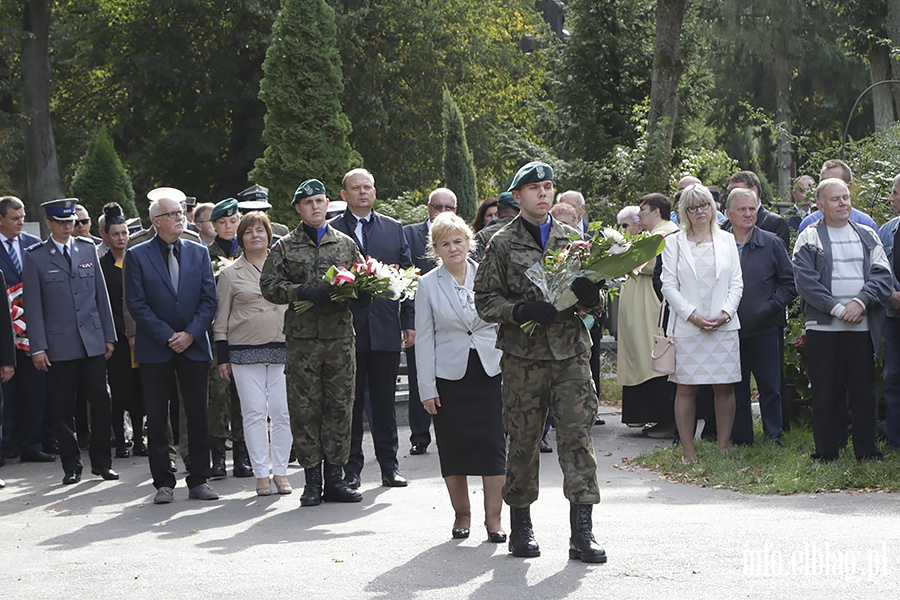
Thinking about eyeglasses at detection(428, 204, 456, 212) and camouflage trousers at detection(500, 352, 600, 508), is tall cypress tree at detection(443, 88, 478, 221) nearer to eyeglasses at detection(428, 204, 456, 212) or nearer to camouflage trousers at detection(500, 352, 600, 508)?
eyeglasses at detection(428, 204, 456, 212)

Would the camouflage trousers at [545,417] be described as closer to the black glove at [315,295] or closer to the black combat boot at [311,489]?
the black glove at [315,295]

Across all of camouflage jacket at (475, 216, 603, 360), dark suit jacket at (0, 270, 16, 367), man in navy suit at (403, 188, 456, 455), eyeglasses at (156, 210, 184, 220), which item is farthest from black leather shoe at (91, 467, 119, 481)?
camouflage jacket at (475, 216, 603, 360)

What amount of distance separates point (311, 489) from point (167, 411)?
1.36m

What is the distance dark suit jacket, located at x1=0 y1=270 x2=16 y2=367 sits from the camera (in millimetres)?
11195

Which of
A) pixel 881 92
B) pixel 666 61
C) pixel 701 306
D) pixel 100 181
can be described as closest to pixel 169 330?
pixel 701 306

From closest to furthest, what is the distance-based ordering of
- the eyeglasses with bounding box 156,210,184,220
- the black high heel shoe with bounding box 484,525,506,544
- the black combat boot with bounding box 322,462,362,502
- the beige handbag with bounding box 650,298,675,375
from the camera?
1. the black high heel shoe with bounding box 484,525,506,544
2. the black combat boot with bounding box 322,462,362,502
3. the eyeglasses with bounding box 156,210,184,220
4. the beige handbag with bounding box 650,298,675,375

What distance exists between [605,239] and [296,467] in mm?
5616

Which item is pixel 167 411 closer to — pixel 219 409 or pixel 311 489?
pixel 311 489

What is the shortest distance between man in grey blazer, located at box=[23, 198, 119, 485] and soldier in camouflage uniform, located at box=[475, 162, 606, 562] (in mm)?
5176

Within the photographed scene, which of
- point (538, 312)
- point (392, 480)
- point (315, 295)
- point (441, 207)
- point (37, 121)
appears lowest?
point (392, 480)

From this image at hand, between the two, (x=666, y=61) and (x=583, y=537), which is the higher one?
(x=666, y=61)

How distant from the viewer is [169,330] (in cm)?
991

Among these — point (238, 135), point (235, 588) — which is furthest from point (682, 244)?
point (238, 135)

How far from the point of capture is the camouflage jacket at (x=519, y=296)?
7.18 m
